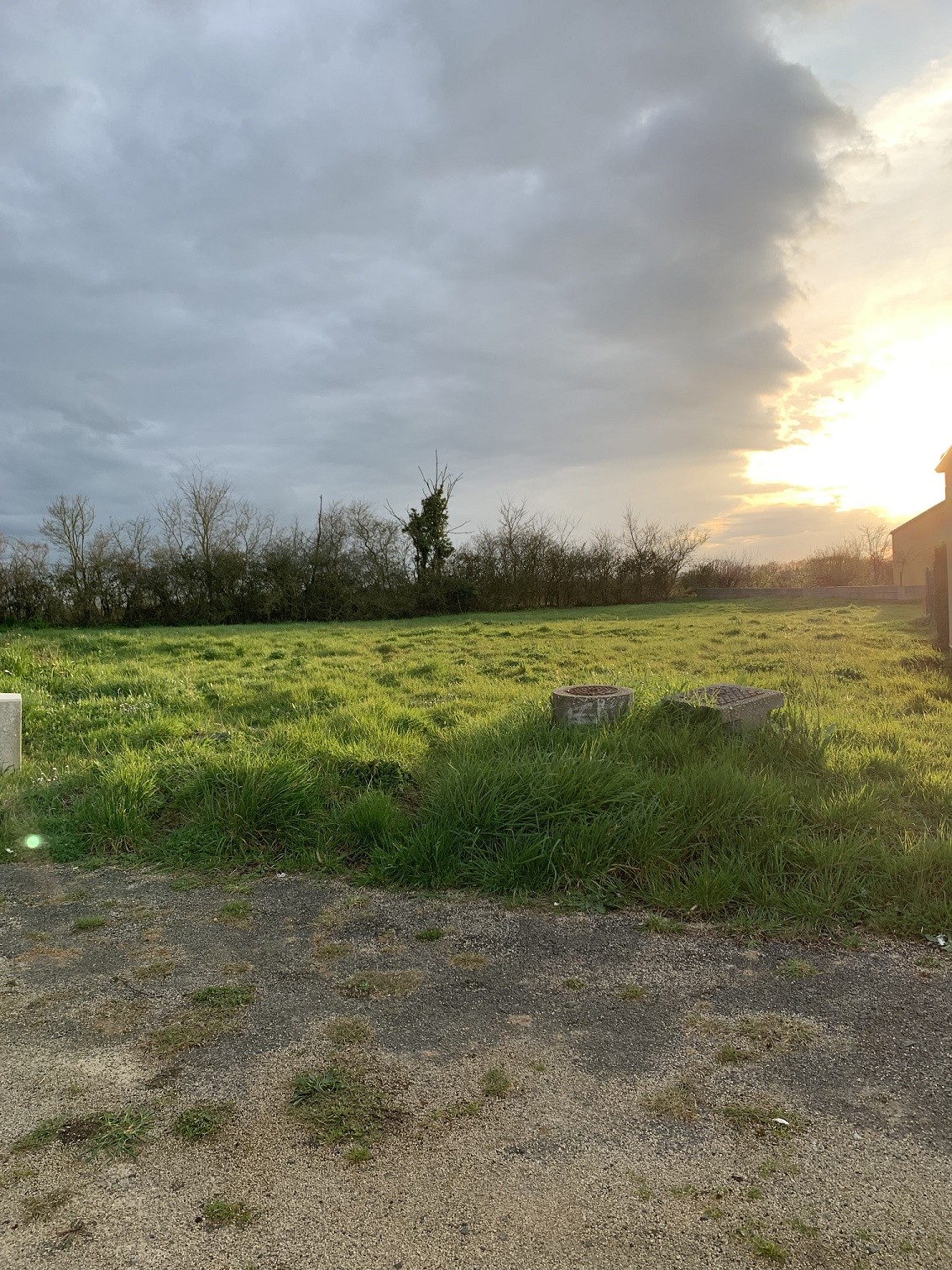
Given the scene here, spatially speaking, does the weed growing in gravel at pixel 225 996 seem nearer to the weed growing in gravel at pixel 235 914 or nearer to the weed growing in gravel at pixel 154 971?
the weed growing in gravel at pixel 154 971

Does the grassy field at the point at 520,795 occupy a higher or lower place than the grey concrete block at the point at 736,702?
lower

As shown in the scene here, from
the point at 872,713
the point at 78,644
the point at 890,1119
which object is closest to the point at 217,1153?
the point at 890,1119

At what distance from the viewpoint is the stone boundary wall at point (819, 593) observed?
32406 millimetres

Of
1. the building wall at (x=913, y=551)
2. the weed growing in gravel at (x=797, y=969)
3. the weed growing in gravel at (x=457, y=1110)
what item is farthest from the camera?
the building wall at (x=913, y=551)

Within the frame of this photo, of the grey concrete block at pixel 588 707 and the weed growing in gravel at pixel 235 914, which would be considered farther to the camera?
the grey concrete block at pixel 588 707

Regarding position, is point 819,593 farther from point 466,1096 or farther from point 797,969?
point 466,1096

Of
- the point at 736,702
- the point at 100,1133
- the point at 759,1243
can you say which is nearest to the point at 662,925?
the point at 759,1243

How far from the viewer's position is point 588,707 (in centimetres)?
615

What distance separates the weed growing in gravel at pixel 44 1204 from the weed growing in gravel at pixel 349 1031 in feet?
3.06

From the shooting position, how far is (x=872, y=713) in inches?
319

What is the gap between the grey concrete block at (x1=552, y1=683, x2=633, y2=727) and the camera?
614cm

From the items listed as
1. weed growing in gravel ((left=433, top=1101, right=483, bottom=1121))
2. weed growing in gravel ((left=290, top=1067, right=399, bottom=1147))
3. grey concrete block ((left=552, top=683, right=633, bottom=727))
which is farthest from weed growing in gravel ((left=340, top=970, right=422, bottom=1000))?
grey concrete block ((left=552, top=683, right=633, bottom=727))

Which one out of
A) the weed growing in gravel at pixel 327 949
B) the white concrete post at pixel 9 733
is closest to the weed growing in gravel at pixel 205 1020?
the weed growing in gravel at pixel 327 949

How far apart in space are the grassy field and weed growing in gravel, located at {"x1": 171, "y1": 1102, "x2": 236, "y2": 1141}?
78.7 inches
